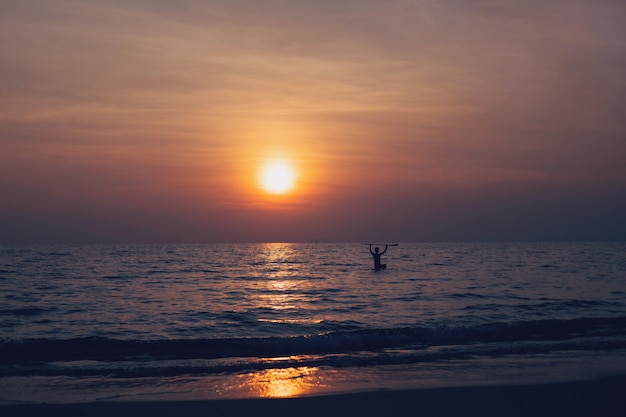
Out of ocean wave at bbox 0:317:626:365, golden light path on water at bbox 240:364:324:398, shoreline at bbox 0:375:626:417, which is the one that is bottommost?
ocean wave at bbox 0:317:626:365

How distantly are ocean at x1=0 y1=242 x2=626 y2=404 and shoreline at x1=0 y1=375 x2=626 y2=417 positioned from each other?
0.53 metres

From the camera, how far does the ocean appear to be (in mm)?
12242

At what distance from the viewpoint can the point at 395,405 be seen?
33.0 feet

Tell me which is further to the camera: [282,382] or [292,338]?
[292,338]

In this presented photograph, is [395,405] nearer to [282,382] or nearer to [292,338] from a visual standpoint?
[282,382]

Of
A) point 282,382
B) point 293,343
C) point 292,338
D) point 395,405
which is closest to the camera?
point 395,405

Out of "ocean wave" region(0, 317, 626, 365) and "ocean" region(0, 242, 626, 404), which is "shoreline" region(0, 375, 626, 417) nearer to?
"ocean" region(0, 242, 626, 404)

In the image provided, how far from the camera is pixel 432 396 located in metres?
10.7

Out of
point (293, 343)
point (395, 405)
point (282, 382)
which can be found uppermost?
point (395, 405)

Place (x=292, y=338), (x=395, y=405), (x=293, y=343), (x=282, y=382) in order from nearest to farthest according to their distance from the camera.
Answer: (x=395, y=405)
(x=282, y=382)
(x=293, y=343)
(x=292, y=338)

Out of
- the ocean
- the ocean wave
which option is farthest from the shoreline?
the ocean wave

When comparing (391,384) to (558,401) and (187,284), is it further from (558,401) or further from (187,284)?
(187,284)

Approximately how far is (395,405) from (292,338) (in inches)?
336

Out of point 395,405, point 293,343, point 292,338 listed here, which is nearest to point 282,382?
point 395,405
